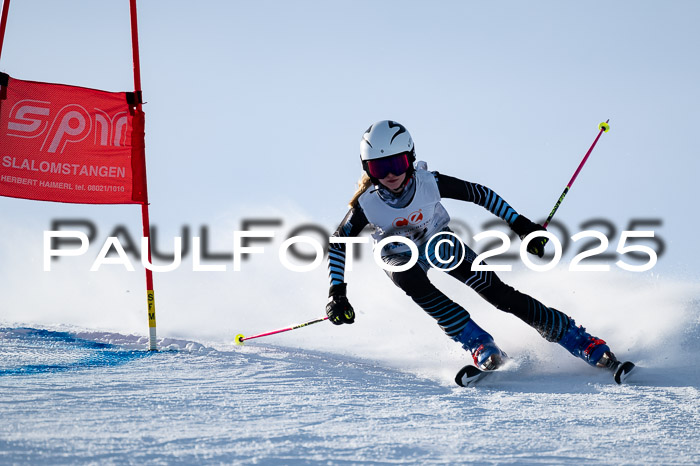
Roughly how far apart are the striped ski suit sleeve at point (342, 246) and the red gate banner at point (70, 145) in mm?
2144

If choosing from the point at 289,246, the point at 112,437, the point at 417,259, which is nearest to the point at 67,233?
the point at 289,246

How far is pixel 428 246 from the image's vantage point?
4418 mm

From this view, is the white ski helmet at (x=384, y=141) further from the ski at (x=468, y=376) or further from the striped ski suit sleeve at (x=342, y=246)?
the ski at (x=468, y=376)

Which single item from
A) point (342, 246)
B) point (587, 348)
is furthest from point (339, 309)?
point (587, 348)

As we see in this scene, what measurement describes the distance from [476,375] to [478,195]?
118 cm

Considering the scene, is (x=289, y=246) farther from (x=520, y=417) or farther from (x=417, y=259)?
(x=520, y=417)

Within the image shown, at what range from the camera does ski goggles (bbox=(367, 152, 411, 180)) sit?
13.4 feet

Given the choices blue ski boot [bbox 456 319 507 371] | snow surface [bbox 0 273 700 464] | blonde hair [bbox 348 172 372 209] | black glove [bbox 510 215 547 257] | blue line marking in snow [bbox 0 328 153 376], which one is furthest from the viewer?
blue line marking in snow [bbox 0 328 153 376]

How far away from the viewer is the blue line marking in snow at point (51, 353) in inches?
176

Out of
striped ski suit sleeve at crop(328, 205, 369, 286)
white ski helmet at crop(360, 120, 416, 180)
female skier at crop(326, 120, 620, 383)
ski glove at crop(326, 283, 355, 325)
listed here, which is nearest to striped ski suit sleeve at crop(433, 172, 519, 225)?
female skier at crop(326, 120, 620, 383)

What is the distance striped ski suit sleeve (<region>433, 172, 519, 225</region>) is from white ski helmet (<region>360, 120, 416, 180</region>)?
34 centimetres

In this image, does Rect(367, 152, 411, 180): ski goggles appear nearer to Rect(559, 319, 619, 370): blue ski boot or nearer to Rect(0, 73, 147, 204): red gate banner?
Rect(559, 319, 619, 370): blue ski boot

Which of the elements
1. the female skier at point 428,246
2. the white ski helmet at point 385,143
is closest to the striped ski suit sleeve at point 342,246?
the female skier at point 428,246

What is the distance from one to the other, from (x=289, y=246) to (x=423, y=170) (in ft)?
4.35
